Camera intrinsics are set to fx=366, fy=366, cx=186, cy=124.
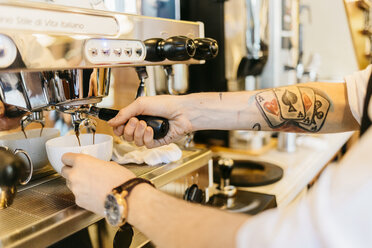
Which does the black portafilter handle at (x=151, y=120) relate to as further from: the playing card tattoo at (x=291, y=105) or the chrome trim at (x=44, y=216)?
the playing card tattoo at (x=291, y=105)

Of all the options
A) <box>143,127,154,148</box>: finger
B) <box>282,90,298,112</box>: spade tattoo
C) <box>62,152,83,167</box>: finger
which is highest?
<box>282,90,298,112</box>: spade tattoo

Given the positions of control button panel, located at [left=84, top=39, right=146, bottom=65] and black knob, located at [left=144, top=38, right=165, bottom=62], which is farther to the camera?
black knob, located at [left=144, top=38, right=165, bottom=62]

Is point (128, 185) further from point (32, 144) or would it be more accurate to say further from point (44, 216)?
point (32, 144)

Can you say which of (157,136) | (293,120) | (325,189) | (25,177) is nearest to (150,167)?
(157,136)

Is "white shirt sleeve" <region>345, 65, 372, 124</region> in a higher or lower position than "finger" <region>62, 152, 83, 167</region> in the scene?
higher

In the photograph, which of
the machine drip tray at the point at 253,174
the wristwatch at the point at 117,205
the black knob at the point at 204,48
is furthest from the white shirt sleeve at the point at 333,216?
the machine drip tray at the point at 253,174

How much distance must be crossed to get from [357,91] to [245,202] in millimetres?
367

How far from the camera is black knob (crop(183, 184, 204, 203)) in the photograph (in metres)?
0.79

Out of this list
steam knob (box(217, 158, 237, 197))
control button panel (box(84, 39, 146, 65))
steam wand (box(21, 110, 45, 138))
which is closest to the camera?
control button panel (box(84, 39, 146, 65))

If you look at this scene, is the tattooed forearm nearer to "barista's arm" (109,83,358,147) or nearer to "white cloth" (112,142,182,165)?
"barista's arm" (109,83,358,147)

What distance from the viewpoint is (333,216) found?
34 cm

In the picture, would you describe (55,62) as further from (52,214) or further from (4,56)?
(52,214)

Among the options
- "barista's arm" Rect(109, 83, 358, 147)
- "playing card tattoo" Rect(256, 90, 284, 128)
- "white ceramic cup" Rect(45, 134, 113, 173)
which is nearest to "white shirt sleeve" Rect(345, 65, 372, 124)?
"barista's arm" Rect(109, 83, 358, 147)

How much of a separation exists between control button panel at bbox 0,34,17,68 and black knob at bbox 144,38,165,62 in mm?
243
